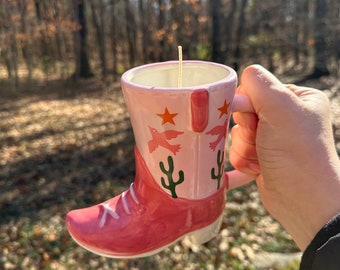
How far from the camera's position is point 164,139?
0.79 meters

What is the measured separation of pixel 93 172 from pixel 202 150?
335 cm

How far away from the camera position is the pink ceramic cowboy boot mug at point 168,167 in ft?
2.51

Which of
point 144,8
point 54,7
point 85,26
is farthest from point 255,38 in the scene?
point 54,7

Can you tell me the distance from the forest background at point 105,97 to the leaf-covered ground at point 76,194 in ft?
0.04

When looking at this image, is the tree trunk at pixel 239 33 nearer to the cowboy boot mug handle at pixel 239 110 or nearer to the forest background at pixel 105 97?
the forest background at pixel 105 97

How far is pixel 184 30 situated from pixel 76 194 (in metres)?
4.92

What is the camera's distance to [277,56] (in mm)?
8289

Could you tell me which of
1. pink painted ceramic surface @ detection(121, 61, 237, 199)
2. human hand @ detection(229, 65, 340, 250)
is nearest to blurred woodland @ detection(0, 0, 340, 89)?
human hand @ detection(229, 65, 340, 250)

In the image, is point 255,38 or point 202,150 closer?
point 202,150

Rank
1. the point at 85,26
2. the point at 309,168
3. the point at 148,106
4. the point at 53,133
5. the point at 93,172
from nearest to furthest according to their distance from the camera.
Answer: the point at 148,106, the point at 309,168, the point at 93,172, the point at 53,133, the point at 85,26

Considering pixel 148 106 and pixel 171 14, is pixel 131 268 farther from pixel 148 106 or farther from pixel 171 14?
pixel 171 14

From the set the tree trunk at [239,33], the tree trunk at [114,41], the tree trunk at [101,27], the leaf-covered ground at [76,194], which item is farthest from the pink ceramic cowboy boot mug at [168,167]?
the tree trunk at [114,41]

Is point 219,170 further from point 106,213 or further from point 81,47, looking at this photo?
point 81,47

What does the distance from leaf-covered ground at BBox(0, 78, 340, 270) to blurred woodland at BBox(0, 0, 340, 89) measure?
4.58ft
